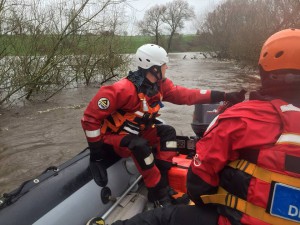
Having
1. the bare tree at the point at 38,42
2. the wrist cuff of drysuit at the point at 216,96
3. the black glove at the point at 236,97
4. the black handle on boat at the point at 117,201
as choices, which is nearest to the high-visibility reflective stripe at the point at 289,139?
the black handle on boat at the point at 117,201

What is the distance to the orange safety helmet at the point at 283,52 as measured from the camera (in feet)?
4.34

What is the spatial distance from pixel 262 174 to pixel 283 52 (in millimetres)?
467

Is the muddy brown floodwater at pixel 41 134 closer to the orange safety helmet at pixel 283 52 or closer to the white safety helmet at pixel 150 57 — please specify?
the white safety helmet at pixel 150 57

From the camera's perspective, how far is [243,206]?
135cm

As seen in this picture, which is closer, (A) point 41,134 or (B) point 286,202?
(B) point 286,202

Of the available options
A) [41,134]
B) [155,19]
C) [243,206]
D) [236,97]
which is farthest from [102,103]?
[155,19]

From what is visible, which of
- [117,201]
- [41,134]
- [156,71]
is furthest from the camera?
[41,134]

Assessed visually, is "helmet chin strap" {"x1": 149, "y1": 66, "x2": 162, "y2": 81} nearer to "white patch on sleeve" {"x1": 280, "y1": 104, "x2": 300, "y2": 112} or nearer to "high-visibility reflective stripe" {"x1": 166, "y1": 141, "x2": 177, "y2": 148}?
"high-visibility reflective stripe" {"x1": 166, "y1": 141, "x2": 177, "y2": 148}

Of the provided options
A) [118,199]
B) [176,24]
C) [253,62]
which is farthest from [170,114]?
[176,24]

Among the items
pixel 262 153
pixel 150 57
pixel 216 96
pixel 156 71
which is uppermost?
pixel 150 57

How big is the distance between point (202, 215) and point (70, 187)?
1055mm

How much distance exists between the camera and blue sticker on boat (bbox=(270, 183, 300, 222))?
123 cm

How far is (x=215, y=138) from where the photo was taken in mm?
1376

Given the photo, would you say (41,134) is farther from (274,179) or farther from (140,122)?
(274,179)
